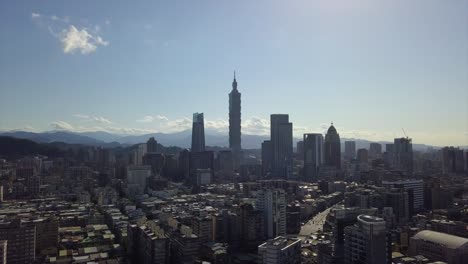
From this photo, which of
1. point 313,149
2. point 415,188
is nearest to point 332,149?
point 313,149

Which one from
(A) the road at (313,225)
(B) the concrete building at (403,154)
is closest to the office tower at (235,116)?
(B) the concrete building at (403,154)

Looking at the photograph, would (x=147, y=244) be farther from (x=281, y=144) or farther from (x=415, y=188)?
(x=281, y=144)

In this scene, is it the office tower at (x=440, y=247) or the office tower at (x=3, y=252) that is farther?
the office tower at (x=440, y=247)

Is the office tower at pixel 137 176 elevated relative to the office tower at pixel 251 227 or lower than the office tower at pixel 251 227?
elevated

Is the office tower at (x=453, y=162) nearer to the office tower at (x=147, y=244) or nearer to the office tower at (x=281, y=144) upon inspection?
the office tower at (x=281, y=144)

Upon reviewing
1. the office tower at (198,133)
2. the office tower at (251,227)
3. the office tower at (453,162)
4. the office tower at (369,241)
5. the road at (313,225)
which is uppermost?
the office tower at (198,133)
